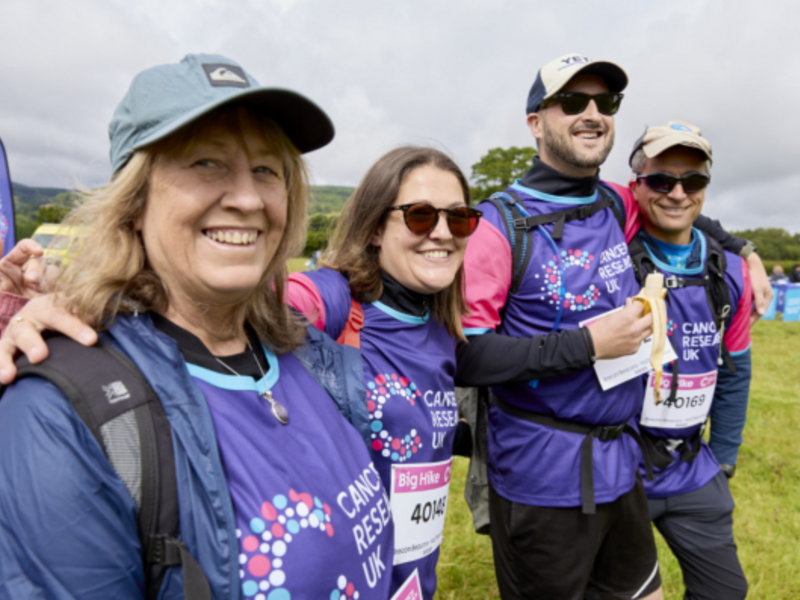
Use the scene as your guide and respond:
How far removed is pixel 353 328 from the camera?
190cm

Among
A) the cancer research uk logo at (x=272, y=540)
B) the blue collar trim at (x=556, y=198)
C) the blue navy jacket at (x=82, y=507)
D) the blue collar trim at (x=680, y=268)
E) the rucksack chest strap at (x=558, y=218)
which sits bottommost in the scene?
the cancer research uk logo at (x=272, y=540)

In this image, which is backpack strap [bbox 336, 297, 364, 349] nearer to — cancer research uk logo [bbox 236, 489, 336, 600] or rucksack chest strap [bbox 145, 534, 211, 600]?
cancer research uk logo [bbox 236, 489, 336, 600]

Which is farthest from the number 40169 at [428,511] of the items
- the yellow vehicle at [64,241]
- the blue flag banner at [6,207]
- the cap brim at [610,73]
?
the blue flag banner at [6,207]

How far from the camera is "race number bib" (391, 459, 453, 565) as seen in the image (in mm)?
1808

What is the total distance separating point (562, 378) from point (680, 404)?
0.92m

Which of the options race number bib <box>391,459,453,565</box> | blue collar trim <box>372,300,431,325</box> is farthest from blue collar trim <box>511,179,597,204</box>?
race number bib <box>391,459,453,565</box>

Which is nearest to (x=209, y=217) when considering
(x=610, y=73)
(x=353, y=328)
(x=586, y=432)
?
(x=353, y=328)

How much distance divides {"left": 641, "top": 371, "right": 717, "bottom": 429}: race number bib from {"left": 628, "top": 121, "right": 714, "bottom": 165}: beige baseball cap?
1.23 meters

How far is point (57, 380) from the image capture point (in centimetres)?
89

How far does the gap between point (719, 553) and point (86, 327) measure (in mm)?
3137

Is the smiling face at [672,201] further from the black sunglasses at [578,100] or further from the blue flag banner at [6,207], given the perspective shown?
the blue flag banner at [6,207]

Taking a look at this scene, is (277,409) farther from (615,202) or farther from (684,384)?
(684,384)

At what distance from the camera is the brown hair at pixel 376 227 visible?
6.53ft

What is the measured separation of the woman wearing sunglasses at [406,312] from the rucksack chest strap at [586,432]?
1.71 feet
